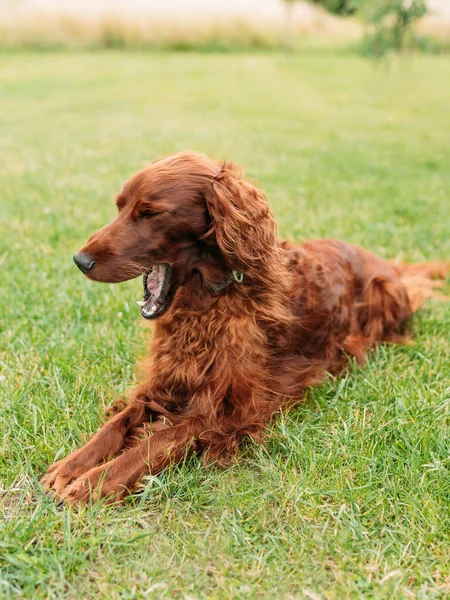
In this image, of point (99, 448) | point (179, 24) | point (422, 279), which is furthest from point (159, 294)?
point (179, 24)

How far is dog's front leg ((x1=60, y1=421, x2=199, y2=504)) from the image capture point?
2320 mm

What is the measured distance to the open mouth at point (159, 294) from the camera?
2.71 m

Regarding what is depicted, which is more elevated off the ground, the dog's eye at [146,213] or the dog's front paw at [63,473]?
the dog's eye at [146,213]

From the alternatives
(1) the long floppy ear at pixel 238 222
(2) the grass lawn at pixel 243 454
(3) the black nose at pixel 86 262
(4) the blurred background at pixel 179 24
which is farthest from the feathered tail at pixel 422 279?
(4) the blurred background at pixel 179 24

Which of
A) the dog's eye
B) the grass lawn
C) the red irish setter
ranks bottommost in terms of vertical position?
the grass lawn

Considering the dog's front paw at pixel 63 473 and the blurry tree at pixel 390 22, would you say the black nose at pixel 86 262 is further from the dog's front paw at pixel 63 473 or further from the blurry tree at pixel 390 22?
the blurry tree at pixel 390 22

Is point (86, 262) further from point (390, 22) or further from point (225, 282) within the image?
point (390, 22)

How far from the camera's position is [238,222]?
104 inches

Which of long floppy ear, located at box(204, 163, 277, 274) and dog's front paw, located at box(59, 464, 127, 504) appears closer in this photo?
dog's front paw, located at box(59, 464, 127, 504)

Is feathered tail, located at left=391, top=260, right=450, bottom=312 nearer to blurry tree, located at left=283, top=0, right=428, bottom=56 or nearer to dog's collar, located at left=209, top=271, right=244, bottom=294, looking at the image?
dog's collar, located at left=209, top=271, right=244, bottom=294

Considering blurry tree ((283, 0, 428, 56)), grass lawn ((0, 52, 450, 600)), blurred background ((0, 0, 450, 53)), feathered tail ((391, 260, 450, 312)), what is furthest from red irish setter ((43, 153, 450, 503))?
blurred background ((0, 0, 450, 53))

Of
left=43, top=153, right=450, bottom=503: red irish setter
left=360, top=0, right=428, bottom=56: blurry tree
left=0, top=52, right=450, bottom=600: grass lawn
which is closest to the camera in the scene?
left=0, top=52, right=450, bottom=600: grass lawn

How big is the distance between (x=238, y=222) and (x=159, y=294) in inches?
18.2

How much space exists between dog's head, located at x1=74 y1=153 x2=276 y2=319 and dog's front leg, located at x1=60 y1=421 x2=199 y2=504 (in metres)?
0.53
